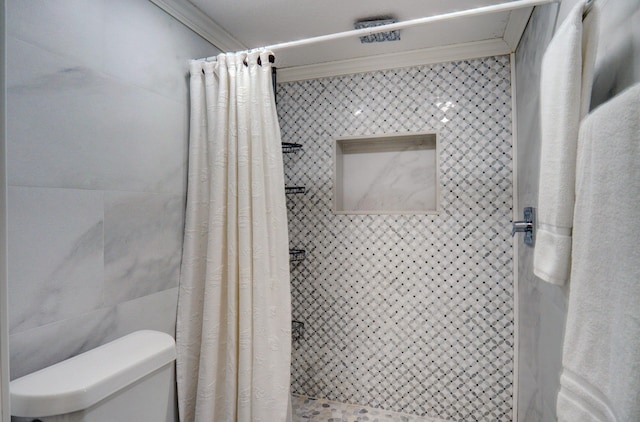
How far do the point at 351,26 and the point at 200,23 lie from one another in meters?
0.76

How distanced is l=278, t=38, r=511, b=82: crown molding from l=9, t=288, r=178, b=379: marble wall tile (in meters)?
1.54

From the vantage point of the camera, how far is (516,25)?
1.62 meters

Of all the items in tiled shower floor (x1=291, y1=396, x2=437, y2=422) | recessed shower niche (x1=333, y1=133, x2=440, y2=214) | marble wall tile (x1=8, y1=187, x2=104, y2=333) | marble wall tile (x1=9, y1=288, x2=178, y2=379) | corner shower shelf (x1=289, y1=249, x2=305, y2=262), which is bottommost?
tiled shower floor (x1=291, y1=396, x2=437, y2=422)

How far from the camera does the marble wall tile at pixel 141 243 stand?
4.13 feet

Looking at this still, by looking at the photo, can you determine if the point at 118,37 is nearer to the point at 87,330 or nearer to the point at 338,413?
the point at 87,330

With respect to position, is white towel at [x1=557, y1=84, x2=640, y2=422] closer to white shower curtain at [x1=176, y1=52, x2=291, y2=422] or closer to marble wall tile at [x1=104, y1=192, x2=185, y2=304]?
white shower curtain at [x1=176, y1=52, x2=291, y2=422]

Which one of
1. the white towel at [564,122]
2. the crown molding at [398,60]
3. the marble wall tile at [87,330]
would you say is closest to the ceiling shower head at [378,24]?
the crown molding at [398,60]

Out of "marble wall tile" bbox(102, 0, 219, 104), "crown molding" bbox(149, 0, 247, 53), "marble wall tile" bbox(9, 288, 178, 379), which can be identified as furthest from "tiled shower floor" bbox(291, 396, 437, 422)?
"crown molding" bbox(149, 0, 247, 53)

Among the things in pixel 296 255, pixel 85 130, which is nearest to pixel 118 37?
pixel 85 130

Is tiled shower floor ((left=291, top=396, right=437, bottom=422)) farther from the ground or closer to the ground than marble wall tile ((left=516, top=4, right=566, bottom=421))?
closer to the ground

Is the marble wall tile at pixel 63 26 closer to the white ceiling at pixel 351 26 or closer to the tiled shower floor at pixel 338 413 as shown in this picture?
the white ceiling at pixel 351 26

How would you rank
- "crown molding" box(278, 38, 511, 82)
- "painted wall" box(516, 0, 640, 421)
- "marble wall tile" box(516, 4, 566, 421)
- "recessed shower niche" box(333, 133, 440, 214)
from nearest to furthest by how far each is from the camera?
"painted wall" box(516, 0, 640, 421) < "marble wall tile" box(516, 4, 566, 421) < "crown molding" box(278, 38, 511, 82) < "recessed shower niche" box(333, 133, 440, 214)

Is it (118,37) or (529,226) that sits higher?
(118,37)

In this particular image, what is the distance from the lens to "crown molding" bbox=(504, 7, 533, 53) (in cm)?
151
